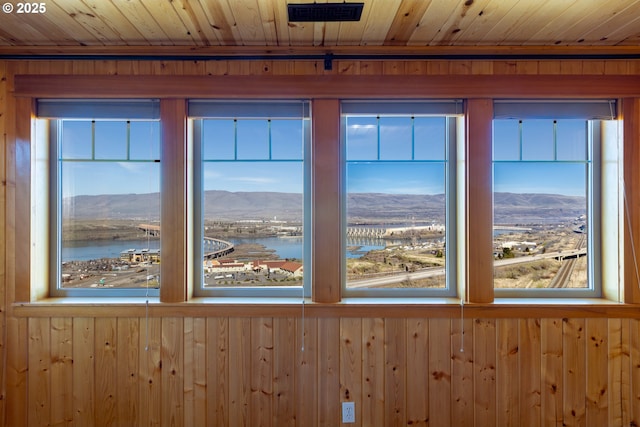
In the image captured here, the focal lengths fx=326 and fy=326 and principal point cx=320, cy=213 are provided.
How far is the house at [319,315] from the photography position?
1.91 metres

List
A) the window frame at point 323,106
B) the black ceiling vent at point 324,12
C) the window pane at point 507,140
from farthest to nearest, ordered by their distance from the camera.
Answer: the window pane at point 507,140, the window frame at point 323,106, the black ceiling vent at point 324,12

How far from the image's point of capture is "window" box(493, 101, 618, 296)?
206 centimetres

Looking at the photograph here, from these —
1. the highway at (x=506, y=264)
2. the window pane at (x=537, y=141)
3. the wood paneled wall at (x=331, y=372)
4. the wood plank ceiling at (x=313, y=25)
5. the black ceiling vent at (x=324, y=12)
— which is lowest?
the wood paneled wall at (x=331, y=372)

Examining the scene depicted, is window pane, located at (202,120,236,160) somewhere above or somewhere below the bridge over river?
above

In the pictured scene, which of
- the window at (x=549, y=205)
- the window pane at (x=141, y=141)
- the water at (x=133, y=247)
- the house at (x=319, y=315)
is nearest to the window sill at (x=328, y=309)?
the house at (x=319, y=315)

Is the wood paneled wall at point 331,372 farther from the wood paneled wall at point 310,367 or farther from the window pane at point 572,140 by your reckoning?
the window pane at point 572,140

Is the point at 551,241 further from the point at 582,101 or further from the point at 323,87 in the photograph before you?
the point at 323,87

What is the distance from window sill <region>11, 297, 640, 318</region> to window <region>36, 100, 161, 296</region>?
165mm

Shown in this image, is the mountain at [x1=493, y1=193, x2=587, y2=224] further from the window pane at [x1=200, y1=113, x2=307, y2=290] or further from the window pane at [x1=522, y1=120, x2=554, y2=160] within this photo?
the window pane at [x1=200, y1=113, x2=307, y2=290]

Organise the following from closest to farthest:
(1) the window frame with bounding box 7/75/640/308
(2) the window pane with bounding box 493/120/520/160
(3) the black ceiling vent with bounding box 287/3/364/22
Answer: (3) the black ceiling vent with bounding box 287/3/364/22 → (1) the window frame with bounding box 7/75/640/308 → (2) the window pane with bounding box 493/120/520/160

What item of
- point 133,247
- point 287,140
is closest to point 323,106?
point 287,140

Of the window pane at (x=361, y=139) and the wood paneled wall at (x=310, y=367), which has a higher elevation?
the window pane at (x=361, y=139)

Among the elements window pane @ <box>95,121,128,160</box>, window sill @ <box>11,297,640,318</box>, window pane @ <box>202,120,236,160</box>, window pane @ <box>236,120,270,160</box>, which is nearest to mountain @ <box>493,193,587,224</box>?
window sill @ <box>11,297,640,318</box>

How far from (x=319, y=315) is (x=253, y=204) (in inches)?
31.9
